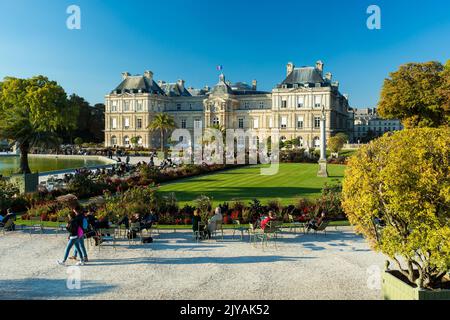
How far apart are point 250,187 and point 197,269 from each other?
14.8m

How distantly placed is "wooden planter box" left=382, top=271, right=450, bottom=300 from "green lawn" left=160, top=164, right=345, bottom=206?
1124 centimetres

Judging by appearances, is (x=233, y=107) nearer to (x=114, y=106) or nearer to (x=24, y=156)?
(x=114, y=106)

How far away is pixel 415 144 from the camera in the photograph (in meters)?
7.68

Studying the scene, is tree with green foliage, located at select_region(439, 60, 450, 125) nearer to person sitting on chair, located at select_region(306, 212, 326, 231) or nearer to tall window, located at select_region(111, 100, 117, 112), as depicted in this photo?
person sitting on chair, located at select_region(306, 212, 326, 231)

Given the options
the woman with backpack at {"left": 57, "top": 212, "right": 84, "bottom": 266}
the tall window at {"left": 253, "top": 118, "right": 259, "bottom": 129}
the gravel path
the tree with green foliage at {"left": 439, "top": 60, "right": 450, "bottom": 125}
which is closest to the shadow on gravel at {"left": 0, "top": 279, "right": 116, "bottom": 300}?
the gravel path

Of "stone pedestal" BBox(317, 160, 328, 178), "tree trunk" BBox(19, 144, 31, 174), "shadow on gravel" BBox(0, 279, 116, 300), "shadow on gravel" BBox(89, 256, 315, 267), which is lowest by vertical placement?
"shadow on gravel" BBox(0, 279, 116, 300)

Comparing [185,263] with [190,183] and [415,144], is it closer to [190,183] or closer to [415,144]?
[415,144]

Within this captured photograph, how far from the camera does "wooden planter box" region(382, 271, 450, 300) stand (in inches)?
287

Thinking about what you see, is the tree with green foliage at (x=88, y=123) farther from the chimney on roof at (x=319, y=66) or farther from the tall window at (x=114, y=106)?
the chimney on roof at (x=319, y=66)

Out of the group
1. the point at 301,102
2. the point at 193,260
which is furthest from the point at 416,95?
the point at 301,102

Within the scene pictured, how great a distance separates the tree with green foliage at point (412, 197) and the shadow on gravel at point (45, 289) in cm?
530

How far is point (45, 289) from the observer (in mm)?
→ 8914

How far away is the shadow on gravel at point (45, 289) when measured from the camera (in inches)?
335
